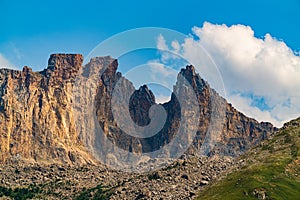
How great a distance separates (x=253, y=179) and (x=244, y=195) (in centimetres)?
1138

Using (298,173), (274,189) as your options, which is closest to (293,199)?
(274,189)

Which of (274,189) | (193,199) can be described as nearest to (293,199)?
(274,189)

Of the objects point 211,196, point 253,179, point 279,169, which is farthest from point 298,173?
point 211,196

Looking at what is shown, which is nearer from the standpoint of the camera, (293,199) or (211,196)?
(293,199)

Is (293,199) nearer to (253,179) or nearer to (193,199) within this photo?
(253,179)

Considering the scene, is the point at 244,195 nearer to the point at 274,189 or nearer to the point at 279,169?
the point at 274,189

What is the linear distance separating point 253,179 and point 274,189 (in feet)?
33.3

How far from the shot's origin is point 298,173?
194250mm

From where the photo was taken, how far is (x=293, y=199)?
172 meters

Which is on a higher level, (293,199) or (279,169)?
(279,169)

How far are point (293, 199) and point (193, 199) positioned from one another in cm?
3888

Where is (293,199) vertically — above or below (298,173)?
below

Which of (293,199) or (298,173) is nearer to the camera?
(293,199)

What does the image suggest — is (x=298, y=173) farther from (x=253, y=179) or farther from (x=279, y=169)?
(x=253, y=179)
